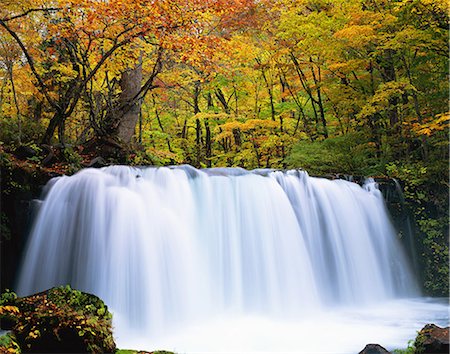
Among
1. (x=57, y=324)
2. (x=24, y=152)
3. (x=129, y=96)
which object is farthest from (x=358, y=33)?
(x=57, y=324)

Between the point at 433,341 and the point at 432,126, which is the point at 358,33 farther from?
the point at 433,341

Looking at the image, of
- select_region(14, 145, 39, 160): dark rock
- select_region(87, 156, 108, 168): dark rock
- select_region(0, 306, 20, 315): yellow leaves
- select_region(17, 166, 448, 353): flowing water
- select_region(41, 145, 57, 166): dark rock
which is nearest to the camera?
select_region(0, 306, 20, 315): yellow leaves

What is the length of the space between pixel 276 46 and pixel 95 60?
23.2 feet

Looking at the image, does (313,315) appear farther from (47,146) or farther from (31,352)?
(47,146)

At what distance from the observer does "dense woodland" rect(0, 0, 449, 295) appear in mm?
8719

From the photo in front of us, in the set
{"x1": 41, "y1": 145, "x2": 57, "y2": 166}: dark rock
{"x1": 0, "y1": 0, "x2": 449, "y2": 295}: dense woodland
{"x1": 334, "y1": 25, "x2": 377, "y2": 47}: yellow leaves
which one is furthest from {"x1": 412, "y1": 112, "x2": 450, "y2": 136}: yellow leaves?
{"x1": 41, "y1": 145, "x2": 57, "y2": 166}: dark rock

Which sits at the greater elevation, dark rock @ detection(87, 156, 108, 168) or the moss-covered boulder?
dark rock @ detection(87, 156, 108, 168)

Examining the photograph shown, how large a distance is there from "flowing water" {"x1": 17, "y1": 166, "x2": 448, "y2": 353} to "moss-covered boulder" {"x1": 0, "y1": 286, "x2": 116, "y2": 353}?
5.42ft

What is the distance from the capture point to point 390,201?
10164 millimetres

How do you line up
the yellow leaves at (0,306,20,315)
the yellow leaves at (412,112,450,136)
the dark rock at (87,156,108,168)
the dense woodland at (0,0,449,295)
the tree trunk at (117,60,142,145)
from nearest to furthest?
the yellow leaves at (0,306,20,315) → the yellow leaves at (412,112,450,136) → the dense woodland at (0,0,449,295) → the dark rock at (87,156,108,168) → the tree trunk at (117,60,142,145)

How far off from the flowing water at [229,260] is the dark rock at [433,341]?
1509mm

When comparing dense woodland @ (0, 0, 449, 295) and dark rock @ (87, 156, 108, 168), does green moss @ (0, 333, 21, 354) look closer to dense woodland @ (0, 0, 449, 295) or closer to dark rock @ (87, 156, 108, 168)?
dense woodland @ (0, 0, 449, 295)

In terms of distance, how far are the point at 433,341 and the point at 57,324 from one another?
3591mm

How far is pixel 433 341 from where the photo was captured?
394cm
